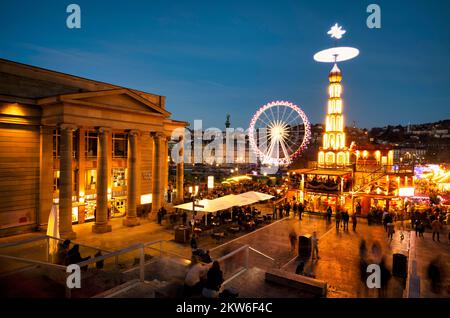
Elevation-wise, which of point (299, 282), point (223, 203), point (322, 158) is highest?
point (322, 158)

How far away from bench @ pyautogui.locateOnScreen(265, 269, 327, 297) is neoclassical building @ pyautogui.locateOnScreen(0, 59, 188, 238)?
53.4 feet

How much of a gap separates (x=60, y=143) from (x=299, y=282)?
18.5 meters

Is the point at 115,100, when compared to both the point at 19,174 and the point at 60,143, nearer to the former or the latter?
the point at 60,143

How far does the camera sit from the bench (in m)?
9.05

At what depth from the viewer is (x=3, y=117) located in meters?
19.7

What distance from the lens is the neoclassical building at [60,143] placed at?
19.9 meters

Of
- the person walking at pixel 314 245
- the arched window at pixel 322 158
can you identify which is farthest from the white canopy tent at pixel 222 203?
the arched window at pixel 322 158

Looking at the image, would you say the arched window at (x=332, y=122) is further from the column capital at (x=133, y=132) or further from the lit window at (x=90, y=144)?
the lit window at (x=90, y=144)

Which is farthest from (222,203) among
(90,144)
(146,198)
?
(90,144)

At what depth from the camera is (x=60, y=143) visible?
20.1 meters

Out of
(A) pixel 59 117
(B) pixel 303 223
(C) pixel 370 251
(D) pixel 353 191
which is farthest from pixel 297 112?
(A) pixel 59 117

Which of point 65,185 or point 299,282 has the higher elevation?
point 65,185

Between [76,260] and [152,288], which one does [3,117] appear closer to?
[76,260]

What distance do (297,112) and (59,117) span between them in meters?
32.0
